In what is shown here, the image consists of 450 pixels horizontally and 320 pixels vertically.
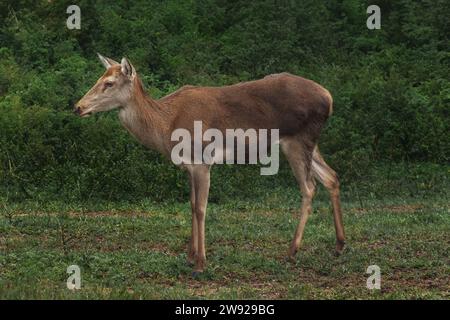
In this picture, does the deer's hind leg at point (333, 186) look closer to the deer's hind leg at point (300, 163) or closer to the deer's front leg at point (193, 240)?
the deer's hind leg at point (300, 163)

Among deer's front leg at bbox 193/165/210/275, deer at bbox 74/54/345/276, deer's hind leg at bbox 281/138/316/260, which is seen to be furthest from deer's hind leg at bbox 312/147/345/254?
deer's front leg at bbox 193/165/210/275

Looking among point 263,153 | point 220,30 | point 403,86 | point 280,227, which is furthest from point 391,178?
point 220,30

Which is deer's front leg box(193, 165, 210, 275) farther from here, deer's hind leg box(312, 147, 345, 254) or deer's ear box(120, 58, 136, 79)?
deer's hind leg box(312, 147, 345, 254)

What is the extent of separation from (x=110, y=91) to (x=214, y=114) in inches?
46.2

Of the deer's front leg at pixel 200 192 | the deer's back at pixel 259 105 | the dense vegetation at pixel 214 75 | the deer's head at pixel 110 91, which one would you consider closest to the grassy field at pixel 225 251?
the deer's front leg at pixel 200 192

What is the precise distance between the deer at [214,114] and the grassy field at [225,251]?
0.46 m

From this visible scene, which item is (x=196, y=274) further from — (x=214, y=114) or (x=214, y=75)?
(x=214, y=75)

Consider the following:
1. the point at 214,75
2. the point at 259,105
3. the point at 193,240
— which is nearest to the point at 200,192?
the point at 193,240

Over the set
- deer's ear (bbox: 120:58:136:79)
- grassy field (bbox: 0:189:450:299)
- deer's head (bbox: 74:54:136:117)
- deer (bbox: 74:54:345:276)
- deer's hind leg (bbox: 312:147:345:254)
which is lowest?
grassy field (bbox: 0:189:450:299)

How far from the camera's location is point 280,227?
43.2ft

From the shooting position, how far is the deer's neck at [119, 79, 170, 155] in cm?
1084

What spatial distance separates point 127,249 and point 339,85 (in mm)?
9060

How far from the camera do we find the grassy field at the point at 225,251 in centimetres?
963

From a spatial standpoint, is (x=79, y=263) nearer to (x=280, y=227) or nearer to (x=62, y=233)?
(x=62, y=233)
